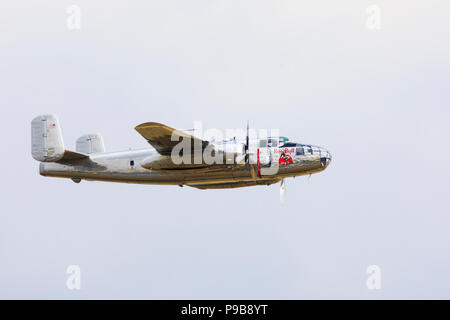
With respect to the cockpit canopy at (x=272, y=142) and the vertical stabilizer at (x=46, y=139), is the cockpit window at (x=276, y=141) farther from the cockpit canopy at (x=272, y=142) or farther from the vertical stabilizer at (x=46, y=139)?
the vertical stabilizer at (x=46, y=139)

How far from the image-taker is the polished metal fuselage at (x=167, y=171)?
43625 millimetres

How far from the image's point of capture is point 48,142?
44.8 m

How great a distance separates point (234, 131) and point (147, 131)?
5.29 m

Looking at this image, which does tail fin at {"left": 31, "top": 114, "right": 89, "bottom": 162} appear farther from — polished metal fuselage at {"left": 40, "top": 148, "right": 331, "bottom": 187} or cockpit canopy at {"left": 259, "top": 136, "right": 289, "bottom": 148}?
cockpit canopy at {"left": 259, "top": 136, "right": 289, "bottom": 148}

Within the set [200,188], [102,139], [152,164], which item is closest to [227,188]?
[200,188]

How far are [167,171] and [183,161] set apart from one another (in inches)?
46.8

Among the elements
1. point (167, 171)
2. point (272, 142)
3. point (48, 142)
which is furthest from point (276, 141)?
point (48, 142)

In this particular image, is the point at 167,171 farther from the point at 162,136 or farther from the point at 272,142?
the point at 272,142

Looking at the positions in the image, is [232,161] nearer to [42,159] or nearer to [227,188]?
[227,188]

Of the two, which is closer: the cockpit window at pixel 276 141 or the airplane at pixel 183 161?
the airplane at pixel 183 161

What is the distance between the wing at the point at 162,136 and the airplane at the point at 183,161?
0.15 ft

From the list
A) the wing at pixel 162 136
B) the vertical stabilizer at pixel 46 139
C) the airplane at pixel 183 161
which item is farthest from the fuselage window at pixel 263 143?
the vertical stabilizer at pixel 46 139

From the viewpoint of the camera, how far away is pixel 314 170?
43.8 meters

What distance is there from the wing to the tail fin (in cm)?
473
